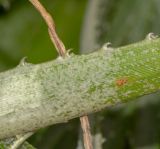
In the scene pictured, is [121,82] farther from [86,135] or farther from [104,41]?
[104,41]

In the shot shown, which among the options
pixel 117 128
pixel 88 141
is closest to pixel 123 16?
pixel 117 128

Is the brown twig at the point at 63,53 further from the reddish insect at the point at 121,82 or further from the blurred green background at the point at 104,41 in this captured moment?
the blurred green background at the point at 104,41

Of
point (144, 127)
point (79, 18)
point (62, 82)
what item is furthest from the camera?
point (79, 18)

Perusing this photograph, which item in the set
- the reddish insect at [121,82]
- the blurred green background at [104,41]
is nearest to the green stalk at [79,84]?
the reddish insect at [121,82]

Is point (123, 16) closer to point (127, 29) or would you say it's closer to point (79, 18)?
point (127, 29)

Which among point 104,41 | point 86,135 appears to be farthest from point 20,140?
point 104,41

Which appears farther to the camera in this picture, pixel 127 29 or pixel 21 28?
pixel 21 28

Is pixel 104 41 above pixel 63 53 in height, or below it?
above
